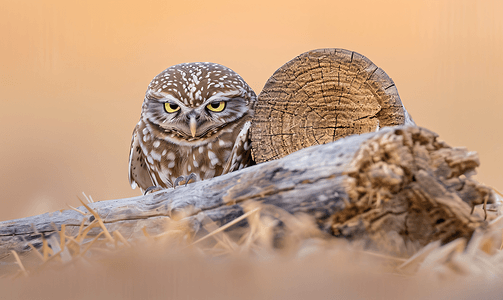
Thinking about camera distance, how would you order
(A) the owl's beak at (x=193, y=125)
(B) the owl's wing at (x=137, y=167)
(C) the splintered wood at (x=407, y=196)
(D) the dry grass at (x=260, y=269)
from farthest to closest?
1. (B) the owl's wing at (x=137, y=167)
2. (A) the owl's beak at (x=193, y=125)
3. (C) the splintered wood at (x=407, y=196)
4. (D) the dry grass at (x=260, y=269)

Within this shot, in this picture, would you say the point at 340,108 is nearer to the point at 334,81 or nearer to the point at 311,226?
the point at 334,81

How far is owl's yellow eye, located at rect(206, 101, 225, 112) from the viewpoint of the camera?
1.62m

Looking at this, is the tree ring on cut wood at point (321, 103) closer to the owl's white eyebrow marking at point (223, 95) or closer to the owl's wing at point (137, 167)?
the owl's white eyebrow marking at point (223, 95)

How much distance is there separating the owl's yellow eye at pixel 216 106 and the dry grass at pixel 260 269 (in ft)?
2.77

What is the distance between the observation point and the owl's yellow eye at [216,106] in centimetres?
162

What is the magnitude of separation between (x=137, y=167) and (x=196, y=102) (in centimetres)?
62

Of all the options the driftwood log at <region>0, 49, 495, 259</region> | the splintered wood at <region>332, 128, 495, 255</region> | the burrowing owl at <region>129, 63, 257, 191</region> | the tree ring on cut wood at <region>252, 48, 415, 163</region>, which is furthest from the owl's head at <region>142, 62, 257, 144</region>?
the splintered wood at <region>332, 128, 495, 255</region>

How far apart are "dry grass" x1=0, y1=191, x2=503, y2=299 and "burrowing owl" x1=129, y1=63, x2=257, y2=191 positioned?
815 millimetres

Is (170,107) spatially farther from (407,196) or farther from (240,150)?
(407,196)

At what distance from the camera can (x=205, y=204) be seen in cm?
92

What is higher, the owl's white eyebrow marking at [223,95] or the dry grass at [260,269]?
the owl's white eyebrow marking at [223,95]

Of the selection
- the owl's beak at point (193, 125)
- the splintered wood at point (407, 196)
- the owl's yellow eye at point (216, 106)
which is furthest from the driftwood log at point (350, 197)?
the owl's yellow eye at point (216, 106)

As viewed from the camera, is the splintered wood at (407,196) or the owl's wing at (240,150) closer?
the splintered wood at (407,196)

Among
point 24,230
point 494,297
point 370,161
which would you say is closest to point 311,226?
point 370,161
